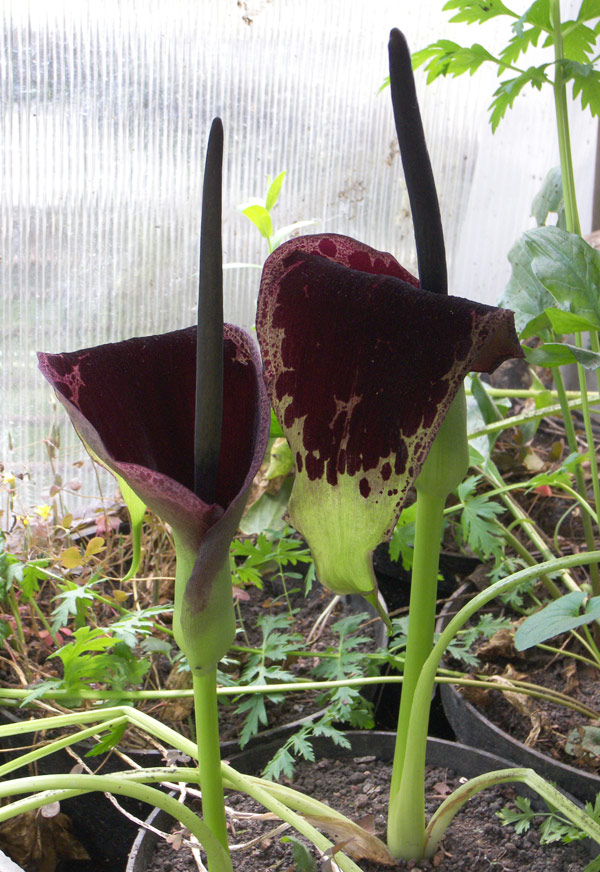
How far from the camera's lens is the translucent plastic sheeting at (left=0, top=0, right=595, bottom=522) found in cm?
62

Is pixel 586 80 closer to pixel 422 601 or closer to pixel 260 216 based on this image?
pixel 260 216

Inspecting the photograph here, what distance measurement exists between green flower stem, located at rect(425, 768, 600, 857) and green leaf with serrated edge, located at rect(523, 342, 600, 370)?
0.65 feet

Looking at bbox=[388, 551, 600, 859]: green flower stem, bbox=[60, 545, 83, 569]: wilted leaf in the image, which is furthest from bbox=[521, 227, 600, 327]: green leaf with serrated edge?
bbox=[60, 545, 83, 569]: wilted leaf

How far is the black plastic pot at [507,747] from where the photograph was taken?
48 cm

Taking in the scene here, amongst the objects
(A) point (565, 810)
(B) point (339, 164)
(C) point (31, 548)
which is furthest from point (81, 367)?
(B) point (339, 164)

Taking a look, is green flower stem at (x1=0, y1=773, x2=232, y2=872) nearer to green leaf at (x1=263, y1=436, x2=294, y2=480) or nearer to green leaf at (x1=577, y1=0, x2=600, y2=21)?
green leaf at (x1=263, y1=436, x2=294, y2=480)

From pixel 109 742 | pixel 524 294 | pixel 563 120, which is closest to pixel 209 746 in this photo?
pixel 109 742

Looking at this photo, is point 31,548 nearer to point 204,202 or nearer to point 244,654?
point 244,654

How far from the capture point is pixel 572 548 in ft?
2.61

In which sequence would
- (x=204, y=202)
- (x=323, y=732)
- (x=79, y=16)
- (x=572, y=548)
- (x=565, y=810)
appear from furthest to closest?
(x=572, y=548), (x=79, y=16), (x=323, y=732), (x=565, y=810), (x=204, y=202)

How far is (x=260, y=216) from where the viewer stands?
0.67m

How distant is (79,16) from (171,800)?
571mm

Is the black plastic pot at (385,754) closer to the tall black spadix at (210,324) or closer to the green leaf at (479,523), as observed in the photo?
the green leaf at (479,523)

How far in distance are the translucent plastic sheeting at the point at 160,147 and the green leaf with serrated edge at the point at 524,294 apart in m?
0.29
